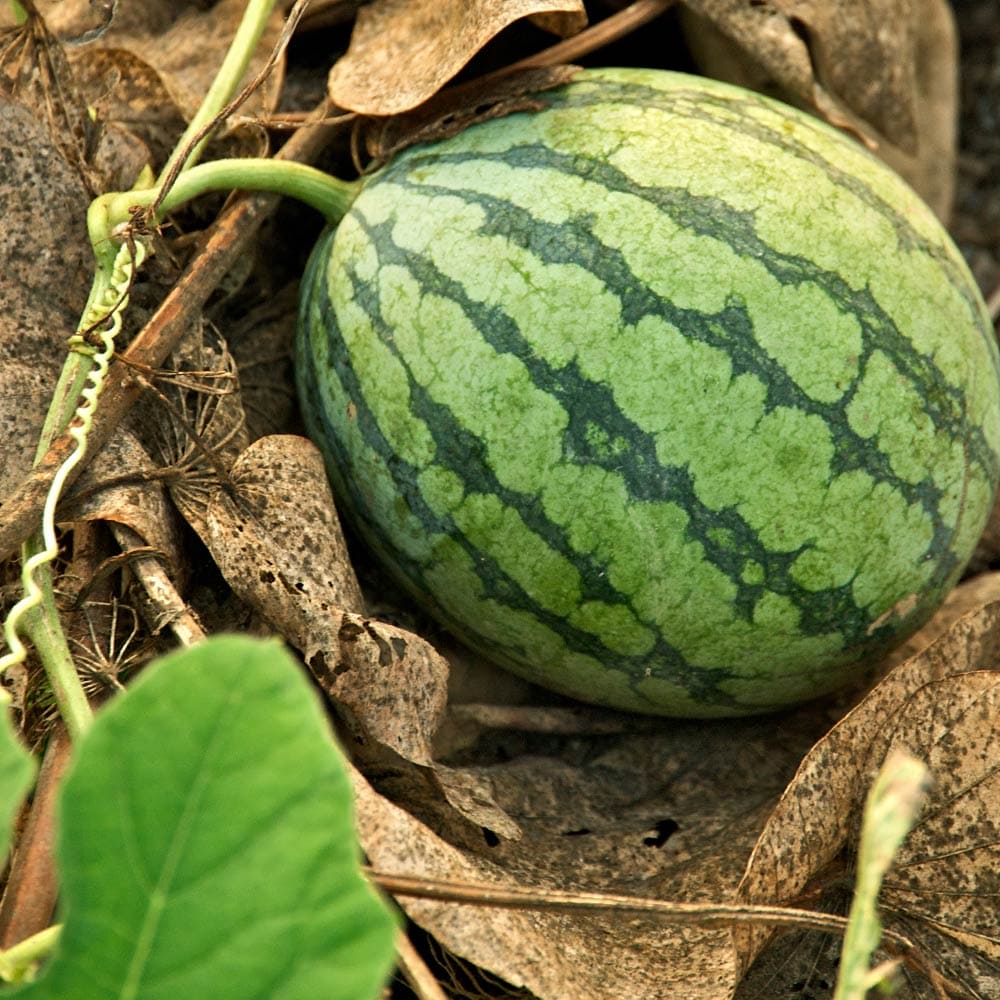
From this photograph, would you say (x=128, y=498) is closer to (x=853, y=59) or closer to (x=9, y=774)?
(x=9, y=774)

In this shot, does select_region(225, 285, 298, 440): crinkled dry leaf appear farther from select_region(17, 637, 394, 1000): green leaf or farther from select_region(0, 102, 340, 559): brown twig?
select_region(17, 637, 394, 1000): green leaf

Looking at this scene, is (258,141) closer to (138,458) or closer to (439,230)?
(439,230)

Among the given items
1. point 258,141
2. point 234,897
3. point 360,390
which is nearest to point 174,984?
point 234,897

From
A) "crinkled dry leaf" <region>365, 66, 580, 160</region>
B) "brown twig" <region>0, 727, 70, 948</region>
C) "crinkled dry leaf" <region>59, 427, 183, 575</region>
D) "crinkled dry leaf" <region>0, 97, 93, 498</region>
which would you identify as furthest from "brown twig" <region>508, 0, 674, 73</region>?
"brown twig" <region>0, 727, 70, 948</region>

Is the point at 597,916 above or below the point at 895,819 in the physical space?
below

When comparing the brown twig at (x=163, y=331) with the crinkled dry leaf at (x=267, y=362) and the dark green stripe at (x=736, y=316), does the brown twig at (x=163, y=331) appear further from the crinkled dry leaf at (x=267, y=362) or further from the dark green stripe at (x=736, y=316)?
the dark green stripe at (x=736, y=316)
